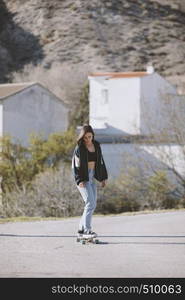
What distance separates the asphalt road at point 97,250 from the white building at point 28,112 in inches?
1081

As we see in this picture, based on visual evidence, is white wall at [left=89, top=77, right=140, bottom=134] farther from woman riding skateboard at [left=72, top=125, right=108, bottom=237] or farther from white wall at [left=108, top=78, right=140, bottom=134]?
woman riding skateboard at [left=72, top=125, right=108, bottom=237]

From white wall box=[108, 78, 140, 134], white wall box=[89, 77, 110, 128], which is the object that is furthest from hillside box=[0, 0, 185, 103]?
white wall box=[108, 78, 140, 134]

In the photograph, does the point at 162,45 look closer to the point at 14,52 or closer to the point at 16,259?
the point at 14,52

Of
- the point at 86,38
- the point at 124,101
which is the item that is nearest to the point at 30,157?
the point at 124,101

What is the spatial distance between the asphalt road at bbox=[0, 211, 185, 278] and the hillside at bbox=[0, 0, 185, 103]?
5757 centimetres

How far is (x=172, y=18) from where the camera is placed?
91812 mm

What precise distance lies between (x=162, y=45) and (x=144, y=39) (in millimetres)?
2446

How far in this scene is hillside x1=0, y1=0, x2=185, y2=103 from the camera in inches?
3073

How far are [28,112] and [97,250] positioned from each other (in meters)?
34.0

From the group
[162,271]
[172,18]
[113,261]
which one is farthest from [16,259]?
[172,18]

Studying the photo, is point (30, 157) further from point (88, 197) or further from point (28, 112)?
point (88, 197)

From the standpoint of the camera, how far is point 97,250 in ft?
35.3

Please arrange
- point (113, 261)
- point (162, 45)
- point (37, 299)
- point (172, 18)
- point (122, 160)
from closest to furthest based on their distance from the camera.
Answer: point (37, 299) < point (113, 261) < point (122, 160) < point (162, 45) < point (172, 18)

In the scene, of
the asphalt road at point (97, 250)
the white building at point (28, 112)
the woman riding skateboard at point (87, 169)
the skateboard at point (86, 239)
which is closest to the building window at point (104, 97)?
the white building at point (28, 112)
